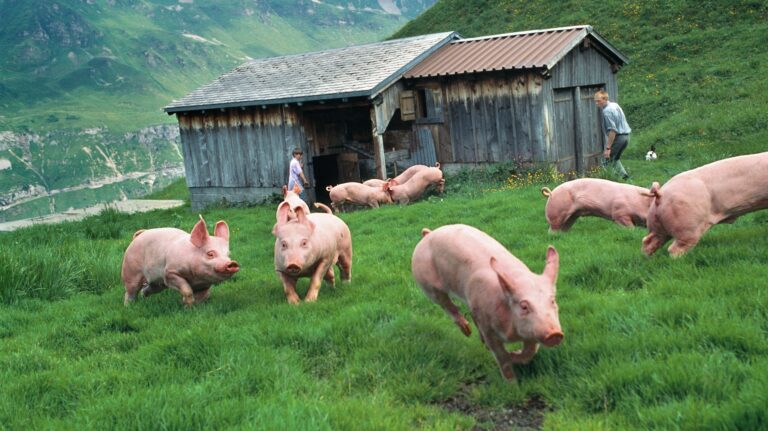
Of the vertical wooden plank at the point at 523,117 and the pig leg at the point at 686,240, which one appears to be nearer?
the pig leg at the point at 686,240

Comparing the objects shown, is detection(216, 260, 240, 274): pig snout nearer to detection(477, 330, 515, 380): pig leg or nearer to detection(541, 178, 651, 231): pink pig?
detection(477, 330, 515, 380): pig leg

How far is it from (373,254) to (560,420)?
5905mm

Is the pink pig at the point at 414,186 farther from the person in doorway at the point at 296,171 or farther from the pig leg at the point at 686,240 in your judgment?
the pig leg at the point at 686,240

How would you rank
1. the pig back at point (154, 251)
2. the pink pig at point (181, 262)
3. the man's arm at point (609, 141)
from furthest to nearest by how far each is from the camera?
the man's arm at point (609, 141) → the pig back at point (154, 251) → the pink pig at point (181, 262)

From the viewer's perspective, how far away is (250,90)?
836 inches

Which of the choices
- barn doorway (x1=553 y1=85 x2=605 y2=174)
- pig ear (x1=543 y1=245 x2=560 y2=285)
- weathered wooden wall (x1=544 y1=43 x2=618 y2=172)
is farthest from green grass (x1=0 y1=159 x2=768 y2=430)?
barn doorway (x1=553 y1=85 x2=605 y2=174)

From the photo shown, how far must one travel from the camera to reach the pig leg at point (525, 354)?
5.01m

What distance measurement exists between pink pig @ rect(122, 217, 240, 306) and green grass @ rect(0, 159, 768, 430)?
25 cm

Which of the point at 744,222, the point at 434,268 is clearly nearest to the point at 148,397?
the point at 434,268

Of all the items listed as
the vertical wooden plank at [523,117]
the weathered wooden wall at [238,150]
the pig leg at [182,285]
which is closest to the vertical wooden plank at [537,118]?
the vertical wooden plank at [523,117]

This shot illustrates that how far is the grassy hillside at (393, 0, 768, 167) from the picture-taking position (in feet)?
70.3

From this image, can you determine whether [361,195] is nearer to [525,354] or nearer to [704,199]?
[704,199]

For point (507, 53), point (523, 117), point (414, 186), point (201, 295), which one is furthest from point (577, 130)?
point (201, 295)

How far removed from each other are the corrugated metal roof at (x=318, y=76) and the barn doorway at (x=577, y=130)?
13.6 feet
